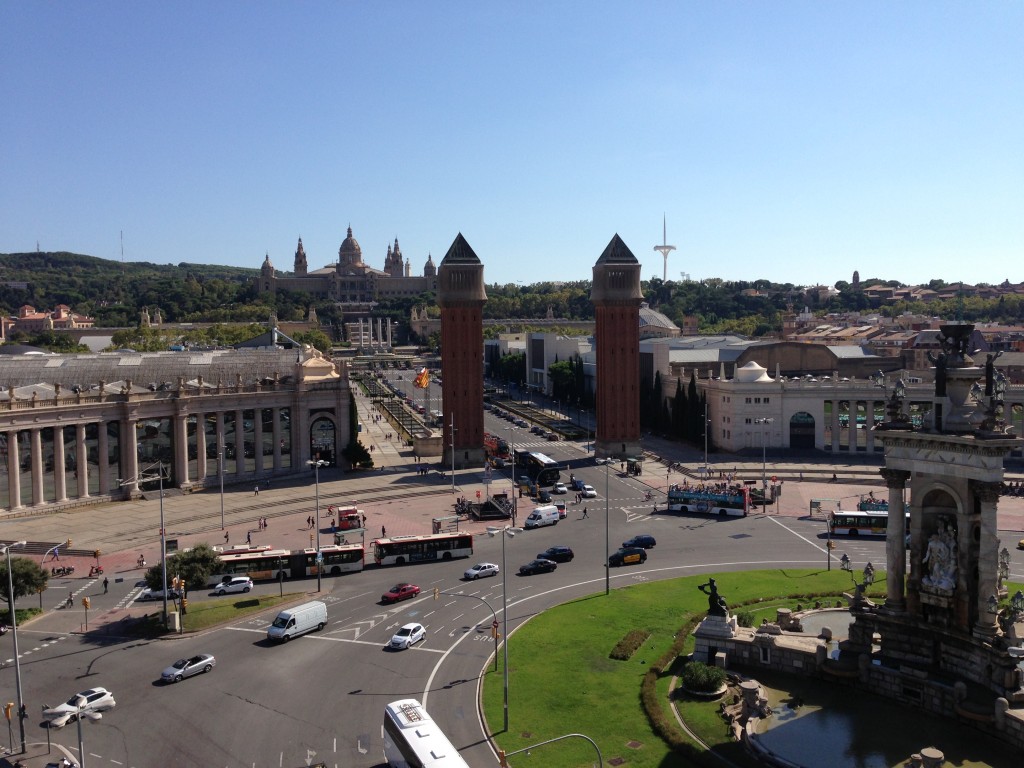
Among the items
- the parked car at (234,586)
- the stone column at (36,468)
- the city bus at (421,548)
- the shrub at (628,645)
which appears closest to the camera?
the shrub at (628,645)

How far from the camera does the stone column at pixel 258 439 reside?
92688 millimetres

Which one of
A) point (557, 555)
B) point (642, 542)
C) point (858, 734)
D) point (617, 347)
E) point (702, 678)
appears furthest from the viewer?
point (617, 347)

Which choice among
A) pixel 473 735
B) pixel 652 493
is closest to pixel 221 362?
pixel 652 493

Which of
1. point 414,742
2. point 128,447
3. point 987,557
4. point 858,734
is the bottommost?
point 858,734

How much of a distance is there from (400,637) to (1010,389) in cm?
8541

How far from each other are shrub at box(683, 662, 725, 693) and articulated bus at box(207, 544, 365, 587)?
92.9 ft

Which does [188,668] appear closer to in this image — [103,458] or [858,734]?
[858,734]

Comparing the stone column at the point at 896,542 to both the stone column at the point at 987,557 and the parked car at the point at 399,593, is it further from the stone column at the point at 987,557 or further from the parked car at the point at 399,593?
the parked car at the point at 399,593

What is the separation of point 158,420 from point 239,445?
8.54 metres

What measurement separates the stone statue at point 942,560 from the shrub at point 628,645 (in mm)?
13238

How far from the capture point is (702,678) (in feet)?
118

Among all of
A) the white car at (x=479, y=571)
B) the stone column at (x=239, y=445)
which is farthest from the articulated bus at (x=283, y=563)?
the stone column at (x=239, y=445)

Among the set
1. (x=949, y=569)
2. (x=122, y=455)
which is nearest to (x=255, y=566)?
(x=122, y=455)

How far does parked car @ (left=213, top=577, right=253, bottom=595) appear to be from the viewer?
2156 inches
